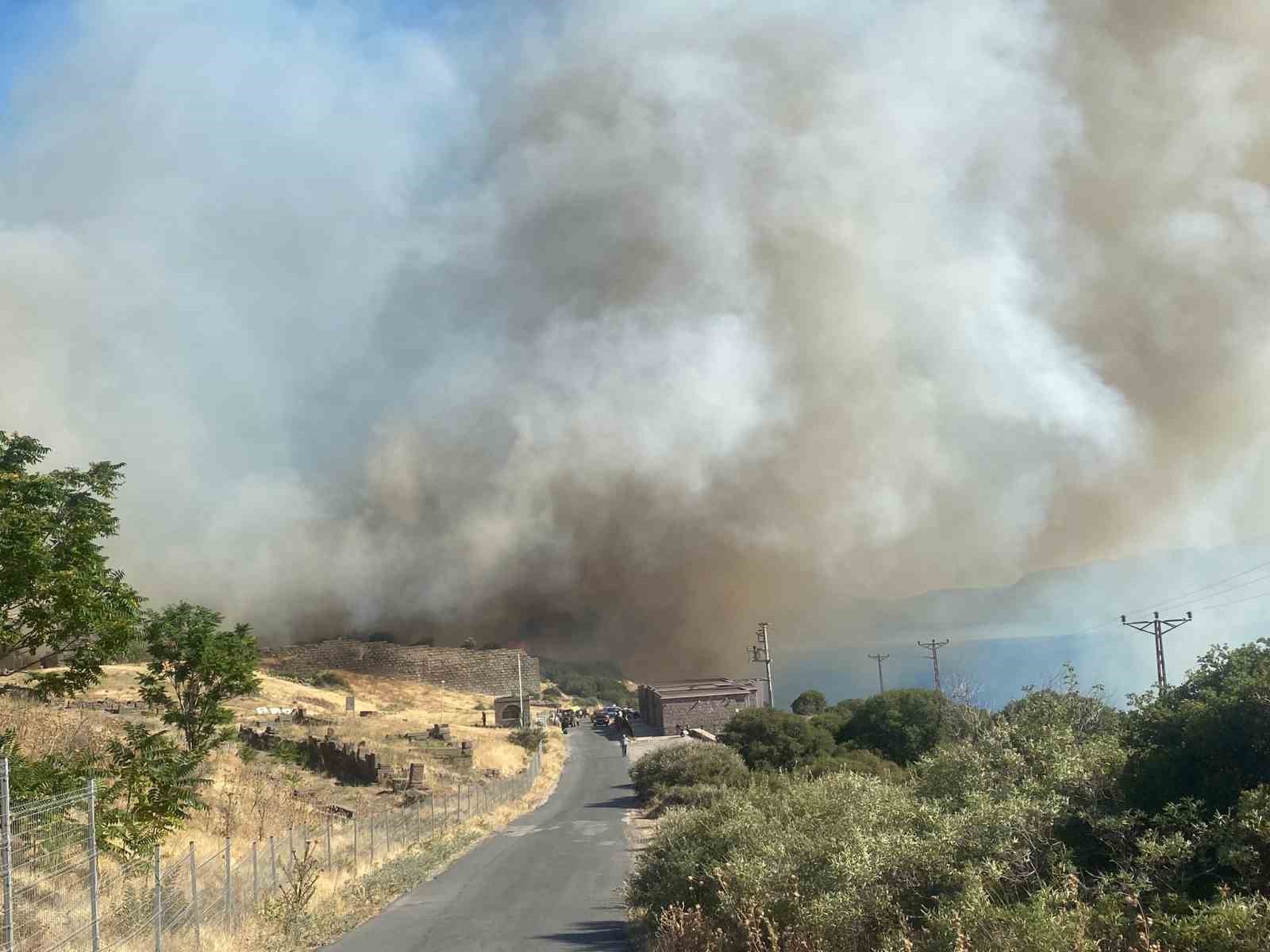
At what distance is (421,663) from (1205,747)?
112 metres

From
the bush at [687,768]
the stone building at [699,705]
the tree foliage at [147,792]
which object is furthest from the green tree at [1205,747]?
the stone building at [699,705]

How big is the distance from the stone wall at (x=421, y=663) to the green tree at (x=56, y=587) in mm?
91029

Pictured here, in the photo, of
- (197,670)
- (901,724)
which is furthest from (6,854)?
(901,724)

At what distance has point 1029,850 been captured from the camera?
920 cm

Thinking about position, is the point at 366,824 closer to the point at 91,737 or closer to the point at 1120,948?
the point at 91,737

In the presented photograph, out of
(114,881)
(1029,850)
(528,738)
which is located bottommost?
(528,738)

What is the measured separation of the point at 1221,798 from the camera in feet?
28.7

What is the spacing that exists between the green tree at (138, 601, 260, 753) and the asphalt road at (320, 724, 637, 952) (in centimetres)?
712

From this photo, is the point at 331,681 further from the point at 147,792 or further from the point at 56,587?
the point at 56,587

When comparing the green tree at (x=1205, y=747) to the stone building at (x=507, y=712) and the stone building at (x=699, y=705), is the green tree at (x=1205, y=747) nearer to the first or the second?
the stone building at (x=699, y=705)

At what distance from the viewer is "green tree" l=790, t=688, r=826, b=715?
91812 mm

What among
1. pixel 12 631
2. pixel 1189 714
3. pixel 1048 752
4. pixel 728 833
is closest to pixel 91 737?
pixel 12 631

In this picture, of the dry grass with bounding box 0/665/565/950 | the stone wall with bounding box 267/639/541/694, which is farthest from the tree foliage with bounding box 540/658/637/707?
the dry grass with bounding box 0/665/565/950

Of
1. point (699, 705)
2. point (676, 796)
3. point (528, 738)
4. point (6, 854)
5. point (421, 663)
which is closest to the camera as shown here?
point (6, 854)
